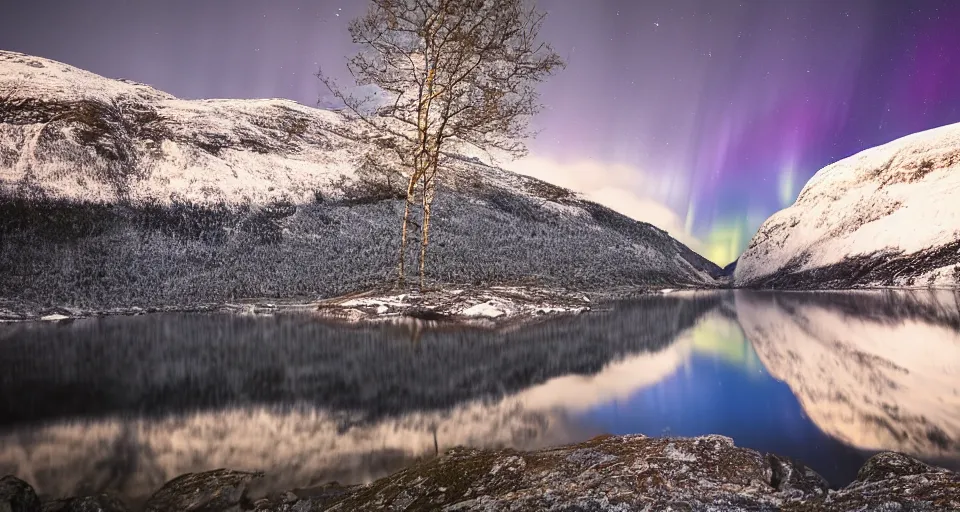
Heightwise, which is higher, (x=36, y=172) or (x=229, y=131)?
(x=229, y=131)

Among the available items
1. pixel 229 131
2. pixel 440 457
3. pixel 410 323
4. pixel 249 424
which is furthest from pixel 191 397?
pixel 229 131

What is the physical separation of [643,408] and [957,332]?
9820 millimetres

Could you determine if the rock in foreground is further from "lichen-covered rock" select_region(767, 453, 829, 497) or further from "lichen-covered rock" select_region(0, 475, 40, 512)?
"lichen-covered rock" select_region(0, 475, 40, 512)

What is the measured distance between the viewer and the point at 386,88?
826 inches

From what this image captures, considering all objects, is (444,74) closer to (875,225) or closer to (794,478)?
(794,478)

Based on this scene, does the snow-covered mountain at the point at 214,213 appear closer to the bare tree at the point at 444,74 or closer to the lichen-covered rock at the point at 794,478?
the bare tree at the point at 444,74

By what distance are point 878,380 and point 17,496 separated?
9.31 m

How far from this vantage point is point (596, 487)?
3824 mm

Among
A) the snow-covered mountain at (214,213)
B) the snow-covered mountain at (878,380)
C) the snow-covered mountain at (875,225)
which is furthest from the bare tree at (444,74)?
the snow-covered mountain at (875,225)

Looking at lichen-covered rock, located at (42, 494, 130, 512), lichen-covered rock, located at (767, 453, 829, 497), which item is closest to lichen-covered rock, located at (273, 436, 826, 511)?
lichen-covered rock, located at (767, 453, 829, 497)

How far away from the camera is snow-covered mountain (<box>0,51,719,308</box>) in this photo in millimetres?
45500

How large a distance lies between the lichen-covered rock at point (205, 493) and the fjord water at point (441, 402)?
0.61 feet

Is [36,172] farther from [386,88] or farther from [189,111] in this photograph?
[386,88]

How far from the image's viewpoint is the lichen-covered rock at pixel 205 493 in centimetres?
416
